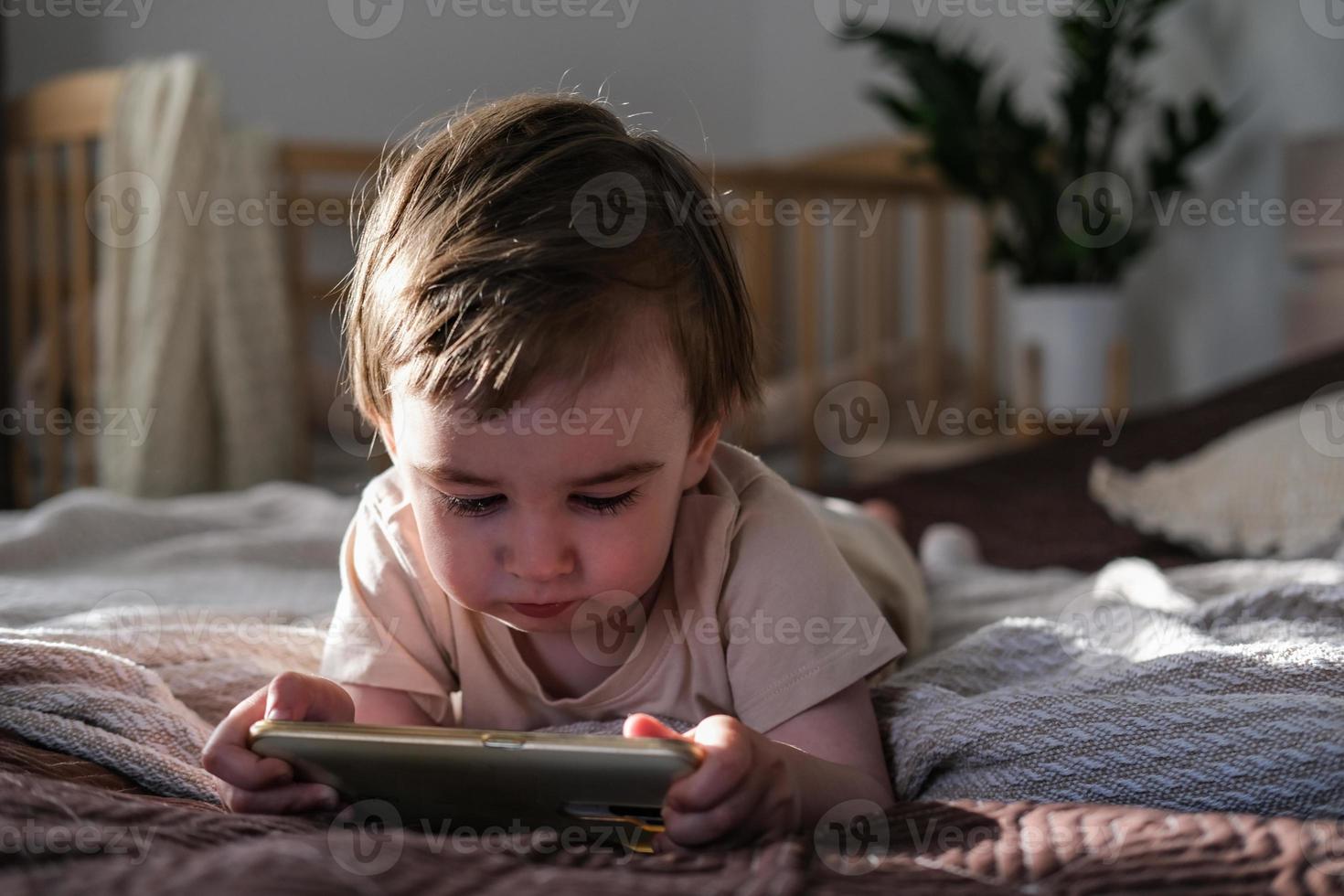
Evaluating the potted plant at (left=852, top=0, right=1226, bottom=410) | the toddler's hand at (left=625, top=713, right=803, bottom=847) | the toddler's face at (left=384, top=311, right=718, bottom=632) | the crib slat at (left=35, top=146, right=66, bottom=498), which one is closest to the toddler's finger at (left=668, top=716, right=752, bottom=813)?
the toddler's hand at (left=625, top=713, right=803, bottom=847)

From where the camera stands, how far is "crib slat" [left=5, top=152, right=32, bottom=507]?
8.63ft

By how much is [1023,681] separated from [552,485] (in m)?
0.34

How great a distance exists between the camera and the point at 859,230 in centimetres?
339

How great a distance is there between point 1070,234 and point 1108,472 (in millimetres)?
1106

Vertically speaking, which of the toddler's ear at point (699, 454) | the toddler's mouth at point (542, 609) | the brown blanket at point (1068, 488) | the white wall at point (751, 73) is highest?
the white wall at point (751, 73)

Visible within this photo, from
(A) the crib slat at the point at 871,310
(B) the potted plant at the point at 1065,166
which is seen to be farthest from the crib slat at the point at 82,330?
(A) the crib slat at the point at 871,310

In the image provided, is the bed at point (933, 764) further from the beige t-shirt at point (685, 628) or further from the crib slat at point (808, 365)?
the crib slat at point (808, 365)

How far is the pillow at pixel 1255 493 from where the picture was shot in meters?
1.42

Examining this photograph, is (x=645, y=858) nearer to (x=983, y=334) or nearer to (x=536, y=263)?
(x=536, y=263)

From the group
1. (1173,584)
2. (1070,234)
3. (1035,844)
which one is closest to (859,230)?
(1070,234)

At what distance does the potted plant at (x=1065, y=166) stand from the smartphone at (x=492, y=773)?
211 centimetres

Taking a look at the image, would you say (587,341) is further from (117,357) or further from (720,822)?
(117,357)

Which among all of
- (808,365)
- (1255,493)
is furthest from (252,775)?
(808,365)

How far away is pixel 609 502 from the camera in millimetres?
723
